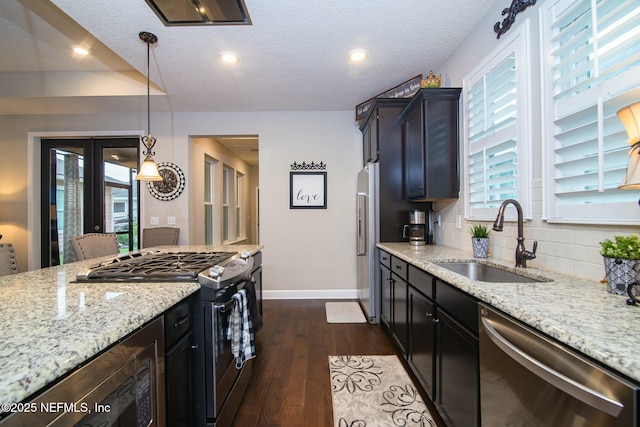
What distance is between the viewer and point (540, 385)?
79 cm

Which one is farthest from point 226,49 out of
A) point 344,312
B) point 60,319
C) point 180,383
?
point 344,312

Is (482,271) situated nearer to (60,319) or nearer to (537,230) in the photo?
(537,230)

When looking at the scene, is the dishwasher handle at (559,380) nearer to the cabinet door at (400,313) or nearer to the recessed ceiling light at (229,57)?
the cabinet door at (400,313)

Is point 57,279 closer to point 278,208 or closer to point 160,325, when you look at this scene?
point 160,325

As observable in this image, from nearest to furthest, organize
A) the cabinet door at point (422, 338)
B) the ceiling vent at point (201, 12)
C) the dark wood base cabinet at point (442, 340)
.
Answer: the dark wood base cabinet at point (442, 340)
the cabinet door at point (422, 338)
the ceiling vent at point (201, 12)

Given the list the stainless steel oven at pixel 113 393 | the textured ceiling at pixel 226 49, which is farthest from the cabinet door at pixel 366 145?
the stainless steel oven at pixel 113 393

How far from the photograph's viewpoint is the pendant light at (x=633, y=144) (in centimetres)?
84

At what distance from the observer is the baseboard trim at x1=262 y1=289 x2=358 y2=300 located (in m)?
3.90

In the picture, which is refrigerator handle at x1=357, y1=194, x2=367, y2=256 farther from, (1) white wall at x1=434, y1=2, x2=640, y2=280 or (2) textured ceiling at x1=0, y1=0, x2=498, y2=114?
(2) textured ceiling at x1=0, y1=0, x2=498, y2=114

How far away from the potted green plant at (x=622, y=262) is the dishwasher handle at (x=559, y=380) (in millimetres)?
485

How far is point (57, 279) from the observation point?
1.31m

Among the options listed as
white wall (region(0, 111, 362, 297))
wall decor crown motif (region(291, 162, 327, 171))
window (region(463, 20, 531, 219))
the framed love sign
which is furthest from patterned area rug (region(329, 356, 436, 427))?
wall decor crown motif (region(291, 162, 327, 171))

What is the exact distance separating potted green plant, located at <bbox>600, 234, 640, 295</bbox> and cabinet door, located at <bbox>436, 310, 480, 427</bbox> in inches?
21.0

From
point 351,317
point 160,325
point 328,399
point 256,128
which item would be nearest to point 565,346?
point 160,325
